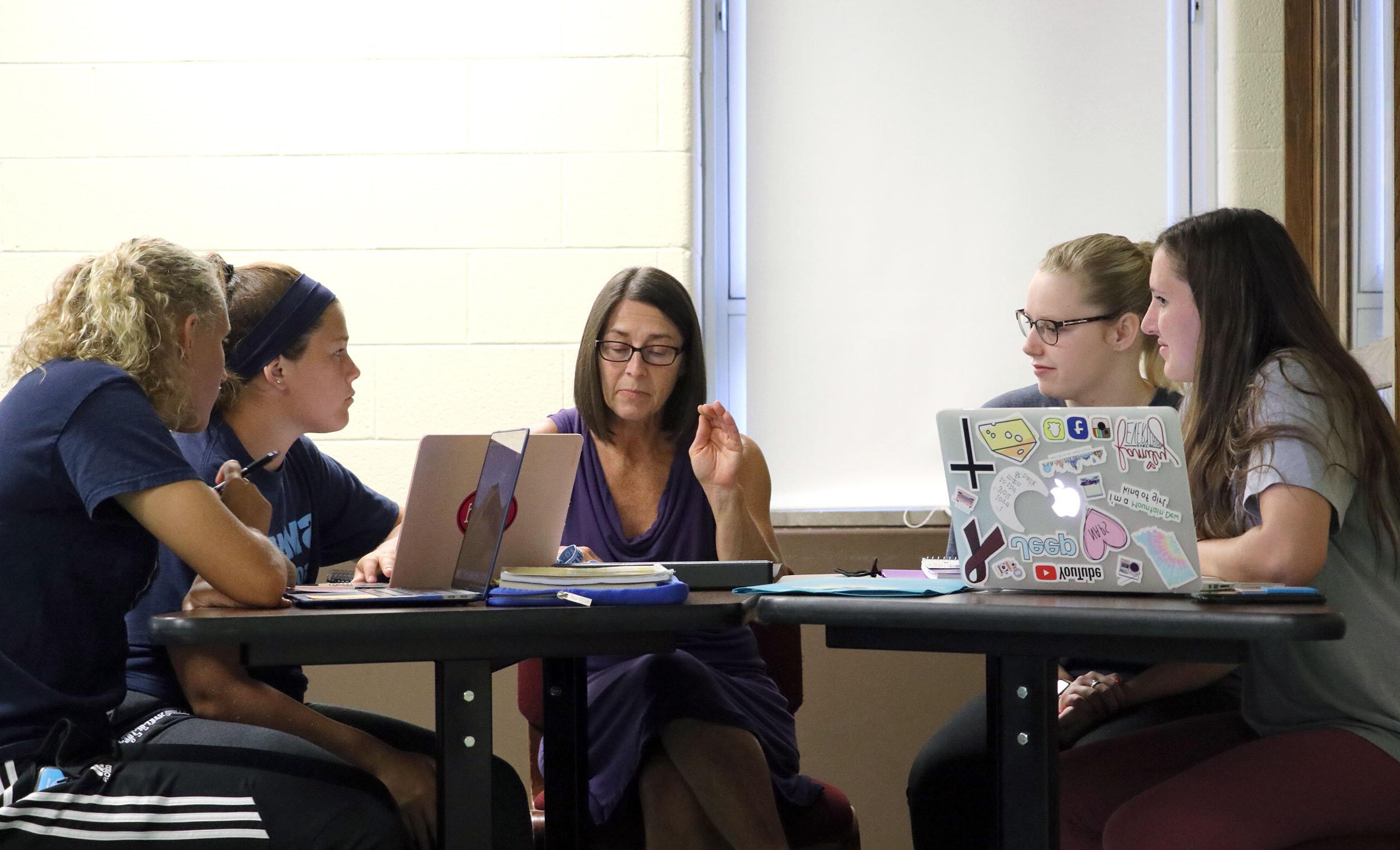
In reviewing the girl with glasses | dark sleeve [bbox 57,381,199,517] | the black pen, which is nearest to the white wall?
the girl with glasses

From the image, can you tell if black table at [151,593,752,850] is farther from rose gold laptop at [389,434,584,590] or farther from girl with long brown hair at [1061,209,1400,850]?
girl with long brown hair at [1061,209,1400,850]

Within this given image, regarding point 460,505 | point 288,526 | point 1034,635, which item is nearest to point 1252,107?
point 1034,635

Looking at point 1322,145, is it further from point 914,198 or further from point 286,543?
point 286,543

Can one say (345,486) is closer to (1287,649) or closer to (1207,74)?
(1287,649)

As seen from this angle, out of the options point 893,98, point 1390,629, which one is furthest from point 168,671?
point 893,98

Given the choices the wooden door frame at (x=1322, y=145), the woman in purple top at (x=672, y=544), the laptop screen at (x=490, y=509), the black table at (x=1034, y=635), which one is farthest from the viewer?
the wooden door frame at (x=1322, y=145)

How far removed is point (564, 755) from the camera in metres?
1.65

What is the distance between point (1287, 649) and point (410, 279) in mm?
2046

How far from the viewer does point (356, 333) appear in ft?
9.39

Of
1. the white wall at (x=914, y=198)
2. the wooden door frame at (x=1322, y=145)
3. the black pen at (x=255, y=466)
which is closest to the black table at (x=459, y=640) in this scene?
the black pen at (x=255, y=466)

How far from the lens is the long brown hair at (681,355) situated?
229 cm

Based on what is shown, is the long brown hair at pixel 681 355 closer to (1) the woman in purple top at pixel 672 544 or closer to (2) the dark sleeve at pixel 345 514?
(1) the woman in purple top at pixel 672 544

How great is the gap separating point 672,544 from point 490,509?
0.70 m

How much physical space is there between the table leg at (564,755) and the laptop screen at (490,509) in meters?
0.18
